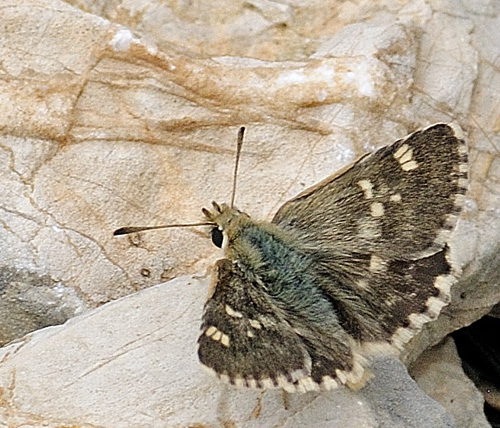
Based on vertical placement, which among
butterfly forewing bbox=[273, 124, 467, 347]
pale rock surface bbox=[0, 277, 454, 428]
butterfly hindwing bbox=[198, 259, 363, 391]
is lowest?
pale rock surface bbox=[0, 277, 454, 428]

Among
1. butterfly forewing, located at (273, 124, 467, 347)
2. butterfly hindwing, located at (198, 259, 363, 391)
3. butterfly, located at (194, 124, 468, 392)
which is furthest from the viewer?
butterfly forewing, located at (273, 124, 467, 347)

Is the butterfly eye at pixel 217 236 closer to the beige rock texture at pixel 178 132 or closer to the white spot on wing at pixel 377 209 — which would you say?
the beige rock texture at pixel 178 132

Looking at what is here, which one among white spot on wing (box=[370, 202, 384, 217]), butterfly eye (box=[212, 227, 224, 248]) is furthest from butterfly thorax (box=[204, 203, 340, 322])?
white spot on wing (box=[370, 202, 384, 217])

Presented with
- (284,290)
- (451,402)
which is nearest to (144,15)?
(284,290)

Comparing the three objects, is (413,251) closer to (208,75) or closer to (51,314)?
(208,75)

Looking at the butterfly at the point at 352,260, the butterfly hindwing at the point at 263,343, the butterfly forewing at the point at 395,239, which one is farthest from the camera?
the butterfly forewing at the point at 395,239

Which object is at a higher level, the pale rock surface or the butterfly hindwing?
the butterfly hindwing

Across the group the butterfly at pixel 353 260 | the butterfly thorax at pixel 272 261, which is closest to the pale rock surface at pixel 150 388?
the butterfly at pixel 353 260

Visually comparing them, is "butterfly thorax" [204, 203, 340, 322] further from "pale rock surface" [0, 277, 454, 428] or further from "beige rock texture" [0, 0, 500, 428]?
"beige rock texture" [0, 0, 500, 428]
